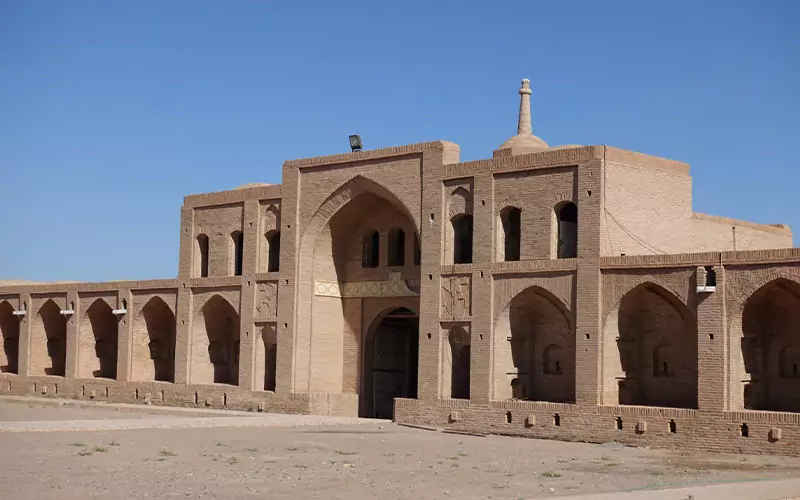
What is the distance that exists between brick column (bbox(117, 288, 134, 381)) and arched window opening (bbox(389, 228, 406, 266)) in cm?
868

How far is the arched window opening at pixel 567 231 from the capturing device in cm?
2470

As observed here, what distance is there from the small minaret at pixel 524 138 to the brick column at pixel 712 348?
657 centimetres

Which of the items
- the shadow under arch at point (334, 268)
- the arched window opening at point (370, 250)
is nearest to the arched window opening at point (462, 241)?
the shadow under arch at point (334, 268)

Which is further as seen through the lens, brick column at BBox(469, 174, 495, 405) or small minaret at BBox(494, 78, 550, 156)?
small minaret at BBox(494, 78, 550, 156)

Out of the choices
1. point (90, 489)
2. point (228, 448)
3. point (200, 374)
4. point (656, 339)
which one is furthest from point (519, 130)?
point (90, 489)

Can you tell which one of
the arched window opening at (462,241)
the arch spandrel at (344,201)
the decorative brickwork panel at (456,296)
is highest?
the arch spandrel at (344,201)

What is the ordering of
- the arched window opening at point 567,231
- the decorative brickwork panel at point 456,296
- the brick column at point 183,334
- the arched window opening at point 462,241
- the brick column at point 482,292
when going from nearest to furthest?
1. the arched window opening at point 567,231
2. the brick column at point 482,292
3. the decorative brickwork panel at point 456,296
4. the arched window opening at point 462,241
5. the brick column at point 183,334

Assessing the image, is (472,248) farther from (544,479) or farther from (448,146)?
(544,479)

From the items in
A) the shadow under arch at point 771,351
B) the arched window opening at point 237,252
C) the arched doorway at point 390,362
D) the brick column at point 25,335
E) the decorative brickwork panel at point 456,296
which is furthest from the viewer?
the brick column at point 25,335

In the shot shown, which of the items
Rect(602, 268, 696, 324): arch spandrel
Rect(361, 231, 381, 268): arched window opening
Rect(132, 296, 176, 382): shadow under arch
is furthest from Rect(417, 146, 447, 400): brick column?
Rect(132, 296, 176, 382): shadow under arch

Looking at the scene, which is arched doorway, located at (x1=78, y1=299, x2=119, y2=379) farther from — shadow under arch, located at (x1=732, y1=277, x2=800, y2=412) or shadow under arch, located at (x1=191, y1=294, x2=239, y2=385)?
shadow under arch, located at (x1=732, y1=277, x2=800, y2=412)

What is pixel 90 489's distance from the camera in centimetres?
1486

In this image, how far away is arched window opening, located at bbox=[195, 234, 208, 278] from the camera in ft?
107

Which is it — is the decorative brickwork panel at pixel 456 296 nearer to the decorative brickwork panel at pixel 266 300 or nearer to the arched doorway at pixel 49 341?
the decorative brickwork panel at pixel 266 300
